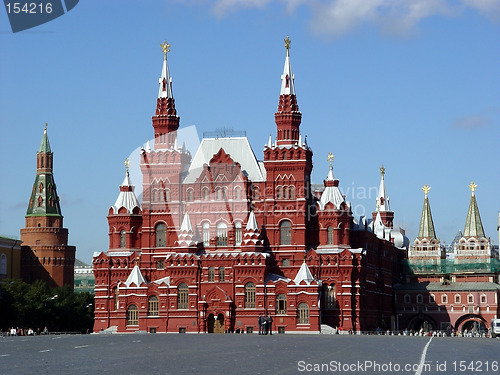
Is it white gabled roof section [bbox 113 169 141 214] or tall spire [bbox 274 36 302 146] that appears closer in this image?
tall spire [bbox 274 36 302 146]

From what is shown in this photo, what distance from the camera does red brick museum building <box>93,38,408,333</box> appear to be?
111 meters

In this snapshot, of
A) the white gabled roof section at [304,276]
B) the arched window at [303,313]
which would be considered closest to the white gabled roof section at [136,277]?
the white gabled roof section at [304,276]

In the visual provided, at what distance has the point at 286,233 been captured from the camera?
11462cm

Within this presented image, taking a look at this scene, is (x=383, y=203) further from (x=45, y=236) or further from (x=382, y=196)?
(x=45, y=236)

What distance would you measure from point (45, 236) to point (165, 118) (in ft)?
182

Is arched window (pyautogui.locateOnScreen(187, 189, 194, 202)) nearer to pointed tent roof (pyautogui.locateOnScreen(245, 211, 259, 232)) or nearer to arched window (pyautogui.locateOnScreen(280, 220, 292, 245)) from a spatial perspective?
pointed tent roof (pyautogui.locateOnScreen(245, 211, 259, 232))

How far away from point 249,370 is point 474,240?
132m

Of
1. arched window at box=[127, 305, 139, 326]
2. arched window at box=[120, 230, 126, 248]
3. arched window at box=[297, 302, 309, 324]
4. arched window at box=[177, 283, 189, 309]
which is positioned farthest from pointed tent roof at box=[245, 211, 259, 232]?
arched window at box=[120, 230, 126, 248]

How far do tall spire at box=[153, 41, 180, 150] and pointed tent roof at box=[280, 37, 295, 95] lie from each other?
40.7ft

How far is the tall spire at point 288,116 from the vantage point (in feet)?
379

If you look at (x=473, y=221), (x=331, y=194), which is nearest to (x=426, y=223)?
(x=473, y=221)

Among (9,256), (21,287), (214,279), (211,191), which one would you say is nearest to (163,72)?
(211,191)

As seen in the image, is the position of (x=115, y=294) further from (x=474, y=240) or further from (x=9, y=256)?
(x=474, y=240)

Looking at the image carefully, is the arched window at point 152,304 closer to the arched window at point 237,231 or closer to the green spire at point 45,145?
the arched window at point 237,231
